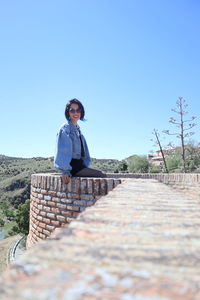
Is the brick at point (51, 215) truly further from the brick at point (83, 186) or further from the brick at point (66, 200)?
the brick at point (83, 186)

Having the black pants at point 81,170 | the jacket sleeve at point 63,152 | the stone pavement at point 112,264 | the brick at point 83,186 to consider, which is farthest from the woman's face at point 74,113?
the stone pavement at point 112,264

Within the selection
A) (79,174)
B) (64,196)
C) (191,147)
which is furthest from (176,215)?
(191,147)

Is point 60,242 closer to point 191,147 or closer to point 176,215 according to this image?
point 176,215

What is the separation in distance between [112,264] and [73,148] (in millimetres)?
4015

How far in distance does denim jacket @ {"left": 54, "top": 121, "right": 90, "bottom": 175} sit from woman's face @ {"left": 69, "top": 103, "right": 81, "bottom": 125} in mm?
81

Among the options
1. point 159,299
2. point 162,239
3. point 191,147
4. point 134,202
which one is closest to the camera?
point 159,299

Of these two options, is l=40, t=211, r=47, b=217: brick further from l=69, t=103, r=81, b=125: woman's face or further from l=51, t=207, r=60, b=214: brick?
l=69, t=103, r=81, b=125: woman's face

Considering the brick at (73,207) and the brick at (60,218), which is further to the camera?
the brick at (60,218)

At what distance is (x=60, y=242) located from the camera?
100cm

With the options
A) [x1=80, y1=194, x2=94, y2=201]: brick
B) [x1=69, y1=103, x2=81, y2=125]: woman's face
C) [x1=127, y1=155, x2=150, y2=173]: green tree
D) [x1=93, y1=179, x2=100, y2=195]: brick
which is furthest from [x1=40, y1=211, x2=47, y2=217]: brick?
[x1=127, y1=155, x2=150, y2=173]: green tree

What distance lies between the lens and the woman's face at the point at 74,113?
4.90m

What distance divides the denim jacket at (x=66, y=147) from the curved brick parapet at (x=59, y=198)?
20cm

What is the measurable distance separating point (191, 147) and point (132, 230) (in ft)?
77.8

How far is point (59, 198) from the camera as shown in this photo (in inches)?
169
